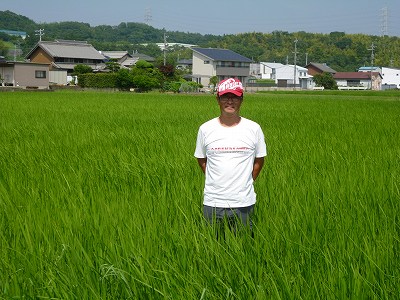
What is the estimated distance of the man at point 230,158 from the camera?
2592mm

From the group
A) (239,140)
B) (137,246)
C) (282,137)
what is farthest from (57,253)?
(282,137)

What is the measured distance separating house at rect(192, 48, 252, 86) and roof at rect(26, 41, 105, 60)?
421 inches

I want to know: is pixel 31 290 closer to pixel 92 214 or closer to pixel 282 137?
pixel 92 214

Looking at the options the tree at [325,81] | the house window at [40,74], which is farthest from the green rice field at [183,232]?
the tree at [325,81]

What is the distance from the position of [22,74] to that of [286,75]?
46.2 meters

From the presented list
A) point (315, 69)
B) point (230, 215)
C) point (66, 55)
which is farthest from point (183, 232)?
point (315, 69)

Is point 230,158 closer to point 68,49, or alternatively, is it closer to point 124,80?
point 124,80

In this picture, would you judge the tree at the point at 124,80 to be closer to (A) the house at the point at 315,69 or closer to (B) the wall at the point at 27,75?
(B) the wall at the point at 27,75

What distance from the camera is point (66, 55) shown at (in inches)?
2007

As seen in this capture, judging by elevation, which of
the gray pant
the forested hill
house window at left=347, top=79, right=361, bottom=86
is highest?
the forested hill

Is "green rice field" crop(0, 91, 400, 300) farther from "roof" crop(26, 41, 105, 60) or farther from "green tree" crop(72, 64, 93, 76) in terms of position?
"roof" crop(26, 41, 105, 60)

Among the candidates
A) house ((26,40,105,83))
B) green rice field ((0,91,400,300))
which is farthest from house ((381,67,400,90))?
green rice field ((0,91,400,300))

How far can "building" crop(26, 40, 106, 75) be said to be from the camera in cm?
5041

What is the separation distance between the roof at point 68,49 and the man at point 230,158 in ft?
163
